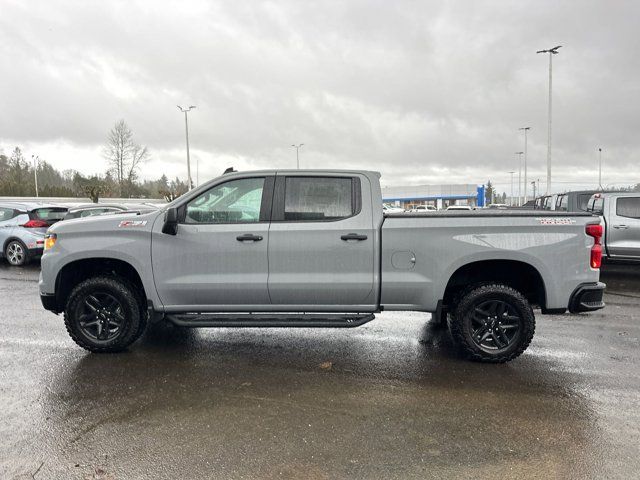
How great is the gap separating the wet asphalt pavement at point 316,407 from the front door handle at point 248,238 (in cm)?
129

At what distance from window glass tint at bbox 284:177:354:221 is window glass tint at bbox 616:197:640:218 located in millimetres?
7793

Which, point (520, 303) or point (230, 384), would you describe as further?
point (520, 303)

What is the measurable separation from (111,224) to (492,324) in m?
4.12

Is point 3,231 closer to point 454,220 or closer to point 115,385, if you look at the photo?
point 115,385

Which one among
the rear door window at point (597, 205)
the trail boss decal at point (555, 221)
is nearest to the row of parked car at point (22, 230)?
the trail boss decal at point (555, 221)

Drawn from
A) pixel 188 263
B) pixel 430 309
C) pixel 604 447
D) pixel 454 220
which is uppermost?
pixel 454 220

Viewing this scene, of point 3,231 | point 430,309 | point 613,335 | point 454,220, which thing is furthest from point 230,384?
point 3,231

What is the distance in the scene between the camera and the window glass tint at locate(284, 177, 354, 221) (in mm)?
4723

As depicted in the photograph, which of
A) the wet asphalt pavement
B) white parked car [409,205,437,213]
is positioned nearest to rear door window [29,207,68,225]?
the wet asphalt pavement

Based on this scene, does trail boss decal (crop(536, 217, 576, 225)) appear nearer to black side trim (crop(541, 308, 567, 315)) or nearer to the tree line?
black side trim (crop(541, 308, 567, 315))

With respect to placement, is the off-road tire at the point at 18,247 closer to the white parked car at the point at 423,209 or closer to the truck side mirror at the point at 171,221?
the truck side mirror at the point at 171,221

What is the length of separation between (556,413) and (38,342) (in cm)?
553

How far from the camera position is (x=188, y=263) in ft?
15.5

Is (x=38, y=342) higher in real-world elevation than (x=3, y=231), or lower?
lower
